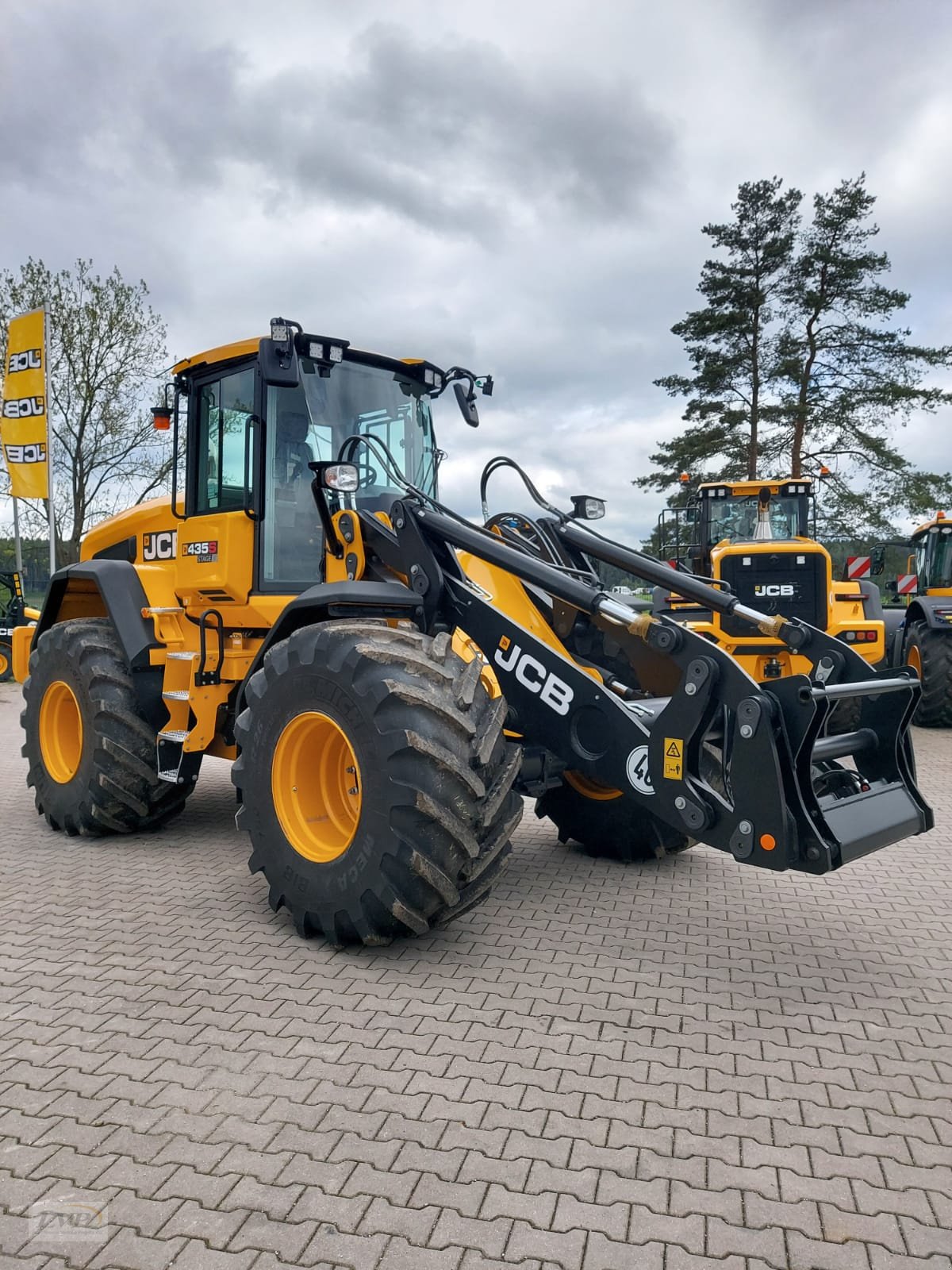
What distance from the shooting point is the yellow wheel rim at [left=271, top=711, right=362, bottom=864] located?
13.7 ft

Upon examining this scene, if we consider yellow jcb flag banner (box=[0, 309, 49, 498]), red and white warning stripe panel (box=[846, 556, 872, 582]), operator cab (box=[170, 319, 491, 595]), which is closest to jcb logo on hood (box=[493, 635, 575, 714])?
operator cab (box=[170, 319, 491, 595])

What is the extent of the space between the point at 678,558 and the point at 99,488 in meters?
16.9

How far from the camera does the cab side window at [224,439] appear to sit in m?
5.31

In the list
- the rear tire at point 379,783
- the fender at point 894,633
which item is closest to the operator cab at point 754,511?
the fender at point 894,633

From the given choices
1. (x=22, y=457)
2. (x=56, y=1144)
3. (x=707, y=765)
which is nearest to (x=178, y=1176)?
(x=56, y=1144)

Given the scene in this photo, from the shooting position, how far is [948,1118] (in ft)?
9.23

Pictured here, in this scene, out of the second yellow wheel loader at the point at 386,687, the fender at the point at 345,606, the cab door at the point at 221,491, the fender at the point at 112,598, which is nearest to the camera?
the second yellow wheel loader at the point at 386,687

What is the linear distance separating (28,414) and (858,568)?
42.2ft

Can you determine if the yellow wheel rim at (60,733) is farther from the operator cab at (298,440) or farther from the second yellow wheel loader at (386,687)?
the operator cab at (298,440)

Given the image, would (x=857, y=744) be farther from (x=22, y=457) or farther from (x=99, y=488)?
(x=99, y=488)

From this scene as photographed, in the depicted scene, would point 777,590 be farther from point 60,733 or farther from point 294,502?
point 60,733

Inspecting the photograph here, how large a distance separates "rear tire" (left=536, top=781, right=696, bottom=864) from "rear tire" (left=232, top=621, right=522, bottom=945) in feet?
4.96

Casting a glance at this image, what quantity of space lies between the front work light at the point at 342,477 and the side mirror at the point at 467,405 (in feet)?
5.33

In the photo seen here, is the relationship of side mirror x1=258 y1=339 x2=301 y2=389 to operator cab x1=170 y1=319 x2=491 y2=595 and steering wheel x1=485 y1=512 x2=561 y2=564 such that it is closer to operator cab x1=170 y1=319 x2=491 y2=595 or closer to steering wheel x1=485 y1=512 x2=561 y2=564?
operator cab x1=170 y1=319 x2=491 y2=595
